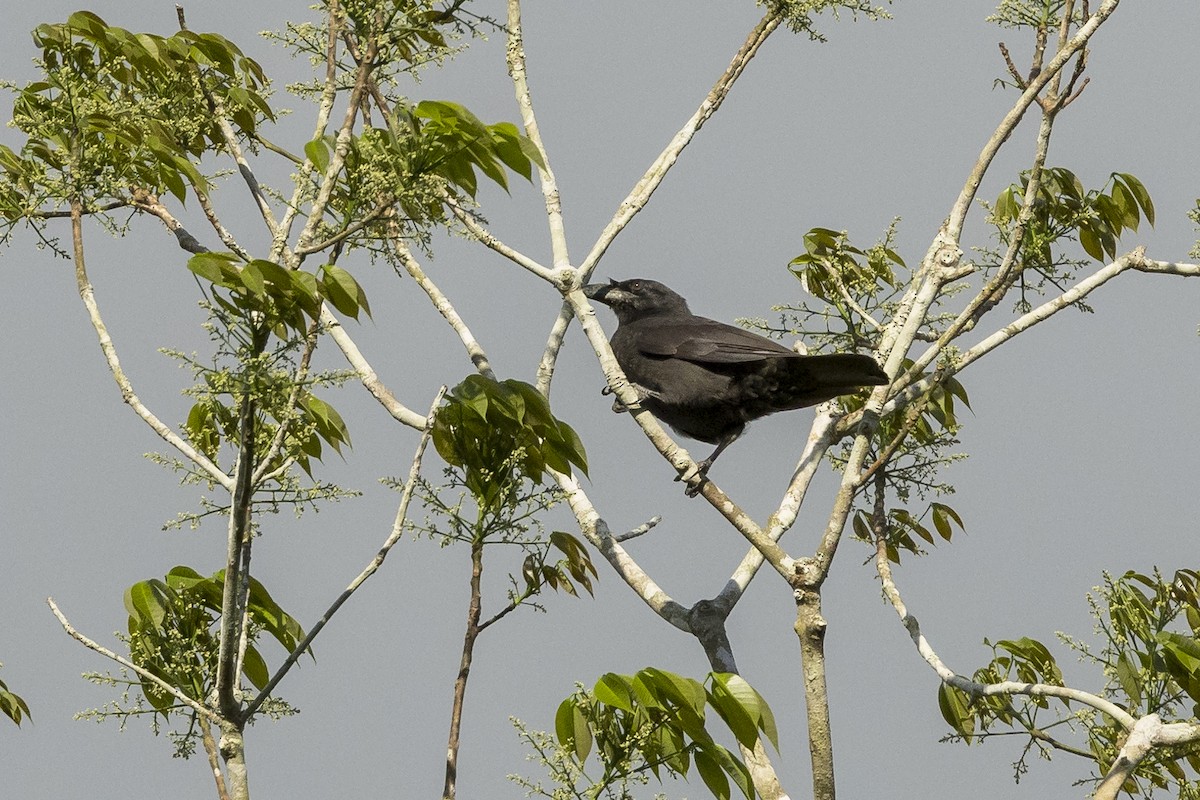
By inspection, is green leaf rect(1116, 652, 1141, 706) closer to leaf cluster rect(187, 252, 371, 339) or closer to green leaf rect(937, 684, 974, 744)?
green leaf rect(937, 684, 974, 744)

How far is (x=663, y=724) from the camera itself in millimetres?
4066

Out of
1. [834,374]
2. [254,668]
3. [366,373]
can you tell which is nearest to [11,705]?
[254,668]

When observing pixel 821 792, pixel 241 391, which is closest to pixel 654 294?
pixel 821 792

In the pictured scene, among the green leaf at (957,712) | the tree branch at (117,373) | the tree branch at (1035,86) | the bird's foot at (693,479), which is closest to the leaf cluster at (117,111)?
the tree branch at (117,373)

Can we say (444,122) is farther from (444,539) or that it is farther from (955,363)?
(955,363)

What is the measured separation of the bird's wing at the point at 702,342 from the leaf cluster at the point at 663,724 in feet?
10.0

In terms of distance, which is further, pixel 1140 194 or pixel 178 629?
pixel 1140 194

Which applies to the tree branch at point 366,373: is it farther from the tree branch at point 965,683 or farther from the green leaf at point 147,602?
the tree branch at point 965,683

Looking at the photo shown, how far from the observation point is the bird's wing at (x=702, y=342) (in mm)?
7145

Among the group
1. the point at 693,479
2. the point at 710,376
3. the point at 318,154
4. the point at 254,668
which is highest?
the point at 710,376

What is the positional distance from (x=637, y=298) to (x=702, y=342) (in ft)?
3.91

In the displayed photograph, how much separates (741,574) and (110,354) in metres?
2.90

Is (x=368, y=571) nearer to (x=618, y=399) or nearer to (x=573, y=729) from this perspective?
(x=573, y=729)

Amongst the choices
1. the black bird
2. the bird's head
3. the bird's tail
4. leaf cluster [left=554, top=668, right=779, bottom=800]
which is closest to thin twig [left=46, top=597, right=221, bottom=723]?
leaf cluster [left=554, top=668, right=779, bottom=800]
